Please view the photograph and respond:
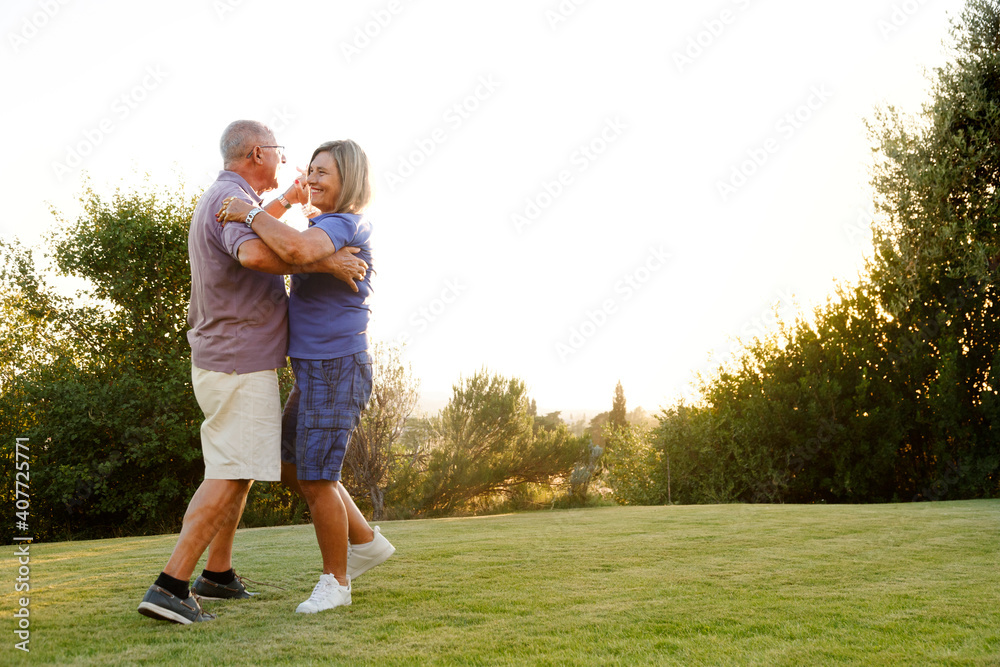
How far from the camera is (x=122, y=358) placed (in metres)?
13.8

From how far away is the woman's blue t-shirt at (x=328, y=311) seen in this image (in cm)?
276

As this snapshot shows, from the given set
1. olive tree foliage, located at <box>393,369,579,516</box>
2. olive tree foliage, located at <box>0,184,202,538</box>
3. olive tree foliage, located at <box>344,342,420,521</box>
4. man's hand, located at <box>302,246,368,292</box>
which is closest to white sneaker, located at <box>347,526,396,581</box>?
man's hand, located at <box>302,246,368,292</box>

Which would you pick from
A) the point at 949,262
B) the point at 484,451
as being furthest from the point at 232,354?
the point at 484,451

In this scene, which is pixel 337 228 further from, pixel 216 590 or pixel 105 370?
pixel 105 370

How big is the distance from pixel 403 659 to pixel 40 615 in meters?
1.45

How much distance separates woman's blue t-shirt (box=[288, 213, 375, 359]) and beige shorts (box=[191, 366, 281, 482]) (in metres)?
0.20

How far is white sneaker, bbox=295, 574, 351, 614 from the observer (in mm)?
2588

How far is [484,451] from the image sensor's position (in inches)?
538

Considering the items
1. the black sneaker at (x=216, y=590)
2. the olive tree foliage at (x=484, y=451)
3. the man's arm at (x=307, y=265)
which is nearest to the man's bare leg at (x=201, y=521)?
the black sneaker at (x=216, y=590)

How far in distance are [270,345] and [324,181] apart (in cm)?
71

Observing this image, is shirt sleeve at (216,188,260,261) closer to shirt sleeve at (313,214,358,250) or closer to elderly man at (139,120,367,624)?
elderly man at (139,120,367,624)

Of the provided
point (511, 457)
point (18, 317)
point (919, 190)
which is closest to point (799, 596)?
point (919, 190)

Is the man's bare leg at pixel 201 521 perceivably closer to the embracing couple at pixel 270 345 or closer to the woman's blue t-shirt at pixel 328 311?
the embracing couple at pixel 270 345

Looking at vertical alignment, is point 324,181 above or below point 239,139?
below
